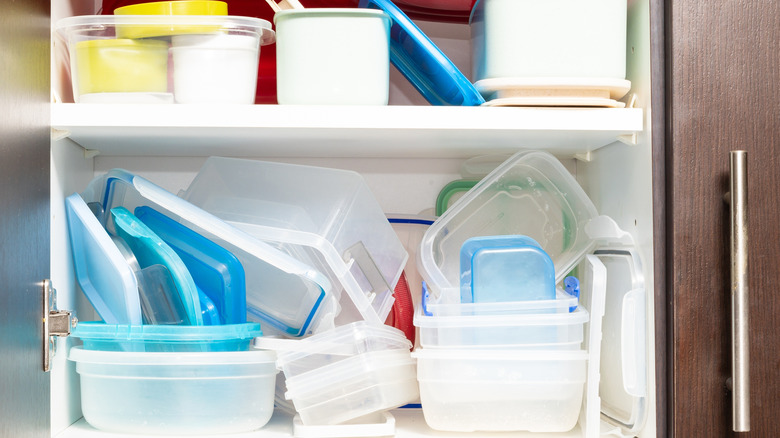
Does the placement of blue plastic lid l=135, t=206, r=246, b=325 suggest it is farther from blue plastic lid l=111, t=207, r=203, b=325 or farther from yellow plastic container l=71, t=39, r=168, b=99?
yellow plastic container l=71, t=39, r=168, b=99

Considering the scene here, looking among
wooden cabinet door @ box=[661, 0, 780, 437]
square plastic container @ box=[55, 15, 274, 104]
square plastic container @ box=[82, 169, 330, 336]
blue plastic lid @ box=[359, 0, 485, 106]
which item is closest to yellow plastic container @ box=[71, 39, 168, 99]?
square plastic container @ box=[55, 15, 274, 104]

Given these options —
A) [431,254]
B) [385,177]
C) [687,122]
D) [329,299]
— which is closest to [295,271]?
[329,299]

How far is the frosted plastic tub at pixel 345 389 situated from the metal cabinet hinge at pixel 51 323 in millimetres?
241

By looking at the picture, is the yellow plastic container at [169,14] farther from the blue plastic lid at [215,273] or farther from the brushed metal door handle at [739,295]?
the brushed metal door handle at [739,295]

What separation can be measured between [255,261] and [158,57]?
0.26 m

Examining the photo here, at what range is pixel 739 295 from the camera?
Answer: 27.7 inches

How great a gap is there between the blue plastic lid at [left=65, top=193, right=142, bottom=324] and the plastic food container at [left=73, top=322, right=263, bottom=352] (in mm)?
17

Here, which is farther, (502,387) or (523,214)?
(523,214)

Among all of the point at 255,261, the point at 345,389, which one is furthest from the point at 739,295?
the point at 255,261

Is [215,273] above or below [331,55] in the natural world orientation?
below

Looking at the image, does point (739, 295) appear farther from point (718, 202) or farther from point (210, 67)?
point (210, 67)

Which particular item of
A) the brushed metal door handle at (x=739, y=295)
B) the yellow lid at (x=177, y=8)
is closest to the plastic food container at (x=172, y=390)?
the yellow lid at (x=177, y=8)

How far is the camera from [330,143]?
3.00 ft

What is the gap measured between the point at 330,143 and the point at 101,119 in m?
0.27
